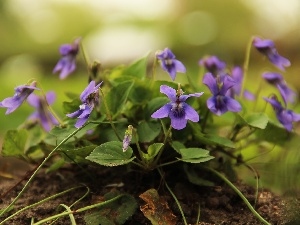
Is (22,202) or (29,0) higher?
(22,202)

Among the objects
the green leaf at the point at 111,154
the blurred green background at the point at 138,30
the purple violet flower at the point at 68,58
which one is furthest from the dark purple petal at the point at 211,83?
the blurred green background at the point at 138,30

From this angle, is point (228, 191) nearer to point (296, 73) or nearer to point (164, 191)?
point (164, 191)

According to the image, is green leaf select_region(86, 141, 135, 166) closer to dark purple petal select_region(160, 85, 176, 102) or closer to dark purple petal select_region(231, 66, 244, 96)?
dark purple petal select_region(160, 85, 176, 102)

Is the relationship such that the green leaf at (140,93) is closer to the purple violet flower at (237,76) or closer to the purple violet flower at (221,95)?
the purple violet flower at (221,95)

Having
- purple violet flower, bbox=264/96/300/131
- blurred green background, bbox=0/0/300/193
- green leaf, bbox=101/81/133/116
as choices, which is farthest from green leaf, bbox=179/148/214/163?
blurred green background, bbox=0/0/300/193

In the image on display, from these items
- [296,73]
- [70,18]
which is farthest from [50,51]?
[296,73]

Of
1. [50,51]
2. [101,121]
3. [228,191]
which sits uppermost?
[101,121]
